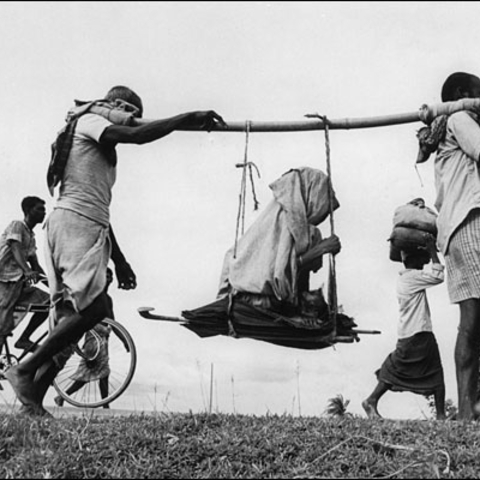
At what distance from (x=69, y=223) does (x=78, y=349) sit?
2.26m

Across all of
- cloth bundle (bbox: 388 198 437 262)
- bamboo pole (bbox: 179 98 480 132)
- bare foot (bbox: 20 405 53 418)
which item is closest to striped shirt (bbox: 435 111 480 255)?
bamboo pole (bbox: 179 98 480 132)

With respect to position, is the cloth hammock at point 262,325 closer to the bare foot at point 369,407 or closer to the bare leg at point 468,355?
the bare leg at point 468,355

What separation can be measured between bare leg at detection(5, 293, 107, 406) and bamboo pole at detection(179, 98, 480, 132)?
156cm

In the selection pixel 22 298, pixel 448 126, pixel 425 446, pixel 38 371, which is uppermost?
pixel 448 126

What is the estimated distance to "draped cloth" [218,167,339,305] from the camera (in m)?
5.93

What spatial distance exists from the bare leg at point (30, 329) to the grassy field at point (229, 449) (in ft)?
12.7

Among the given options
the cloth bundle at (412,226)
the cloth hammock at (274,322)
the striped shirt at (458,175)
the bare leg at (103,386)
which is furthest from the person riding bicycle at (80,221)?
the cloth bundle at (412,226)

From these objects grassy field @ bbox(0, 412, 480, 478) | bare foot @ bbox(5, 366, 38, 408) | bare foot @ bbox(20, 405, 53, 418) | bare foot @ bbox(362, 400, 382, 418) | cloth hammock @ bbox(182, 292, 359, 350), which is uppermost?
cloth hammock @ bbox(182, 292, 359, 350)

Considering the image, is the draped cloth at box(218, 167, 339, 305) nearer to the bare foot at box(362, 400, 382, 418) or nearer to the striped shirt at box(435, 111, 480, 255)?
the striped shirt at box(435, 111, 480, 255)

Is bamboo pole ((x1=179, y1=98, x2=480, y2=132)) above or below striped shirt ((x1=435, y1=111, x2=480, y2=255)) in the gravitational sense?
above

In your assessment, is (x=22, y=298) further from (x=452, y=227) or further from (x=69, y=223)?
(x=452, y=227)

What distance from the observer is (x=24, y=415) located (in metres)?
4.90

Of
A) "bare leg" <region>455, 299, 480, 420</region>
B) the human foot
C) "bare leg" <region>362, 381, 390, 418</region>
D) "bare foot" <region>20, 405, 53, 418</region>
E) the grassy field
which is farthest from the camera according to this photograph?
the human foot

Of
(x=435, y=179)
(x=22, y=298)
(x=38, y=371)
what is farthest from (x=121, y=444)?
(x=22, y=298)
